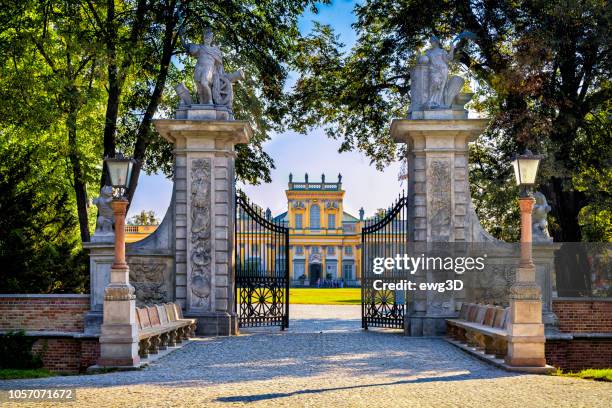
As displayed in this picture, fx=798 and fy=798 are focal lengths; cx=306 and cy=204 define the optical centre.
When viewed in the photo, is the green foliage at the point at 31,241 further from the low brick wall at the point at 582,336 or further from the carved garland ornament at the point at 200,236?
the low brick wall at the point at 582,336

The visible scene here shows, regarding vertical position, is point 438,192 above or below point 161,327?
above

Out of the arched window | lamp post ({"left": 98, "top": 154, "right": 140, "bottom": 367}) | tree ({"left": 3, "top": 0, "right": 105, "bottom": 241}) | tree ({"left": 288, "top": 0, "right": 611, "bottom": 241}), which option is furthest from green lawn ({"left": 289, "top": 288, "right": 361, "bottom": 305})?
the arched window

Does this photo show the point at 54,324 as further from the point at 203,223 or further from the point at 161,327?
the point at 203,223

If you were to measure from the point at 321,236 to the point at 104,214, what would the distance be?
62298mm

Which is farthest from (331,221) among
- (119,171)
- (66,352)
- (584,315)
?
(119,171)

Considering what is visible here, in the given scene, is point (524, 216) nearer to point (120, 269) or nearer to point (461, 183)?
point (461, 183)

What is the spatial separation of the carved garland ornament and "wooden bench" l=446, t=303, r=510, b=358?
16.7 feet

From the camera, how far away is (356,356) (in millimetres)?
12828

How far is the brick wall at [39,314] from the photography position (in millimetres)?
15711

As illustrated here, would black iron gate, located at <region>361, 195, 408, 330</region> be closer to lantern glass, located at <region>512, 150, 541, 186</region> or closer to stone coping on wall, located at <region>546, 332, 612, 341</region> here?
stone coping on wall, located at <region>546, 332, 612, 341</region>

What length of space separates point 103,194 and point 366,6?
11132mm

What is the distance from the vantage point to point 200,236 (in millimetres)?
16781

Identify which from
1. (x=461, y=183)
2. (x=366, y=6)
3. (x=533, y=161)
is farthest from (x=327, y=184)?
(x=533, y=161)

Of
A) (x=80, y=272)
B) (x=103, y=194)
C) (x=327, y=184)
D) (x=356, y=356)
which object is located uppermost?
(x=327, y=184)
